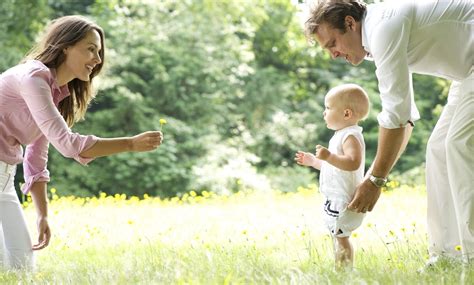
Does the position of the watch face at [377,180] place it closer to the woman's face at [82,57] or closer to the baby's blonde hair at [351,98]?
the baby's blonde hair at [351,98]

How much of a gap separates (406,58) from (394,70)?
0.31 ft

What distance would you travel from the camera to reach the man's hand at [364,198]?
136 inches

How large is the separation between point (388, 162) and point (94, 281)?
1.48 m

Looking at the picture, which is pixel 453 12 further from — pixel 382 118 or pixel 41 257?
pixel 41 257

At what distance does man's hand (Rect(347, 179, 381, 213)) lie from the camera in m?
3.46

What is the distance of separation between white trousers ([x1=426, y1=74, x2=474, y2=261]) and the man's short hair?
→ 657 mm

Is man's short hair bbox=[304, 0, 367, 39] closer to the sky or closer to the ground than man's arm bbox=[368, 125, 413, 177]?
closer to the sky

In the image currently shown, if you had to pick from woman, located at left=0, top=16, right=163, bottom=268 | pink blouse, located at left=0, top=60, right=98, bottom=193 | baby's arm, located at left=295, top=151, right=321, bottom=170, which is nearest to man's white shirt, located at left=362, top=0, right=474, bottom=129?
baby's arm, located at left=295, top=151, right=321, bottom=170

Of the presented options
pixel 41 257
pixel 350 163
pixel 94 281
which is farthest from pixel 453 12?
pixel 41 257

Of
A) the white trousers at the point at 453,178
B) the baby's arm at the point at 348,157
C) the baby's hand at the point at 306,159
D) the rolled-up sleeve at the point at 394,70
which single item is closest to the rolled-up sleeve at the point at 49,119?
the baby's hand at the point at 306,159

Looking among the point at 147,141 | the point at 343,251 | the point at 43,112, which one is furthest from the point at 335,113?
the point at 43,112

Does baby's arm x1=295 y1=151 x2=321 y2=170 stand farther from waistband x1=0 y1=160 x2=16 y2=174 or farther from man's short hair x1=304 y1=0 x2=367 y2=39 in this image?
waistband x1=0 y1=160 x2=16 y2=174

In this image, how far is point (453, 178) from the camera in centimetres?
361

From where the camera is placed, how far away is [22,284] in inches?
134
